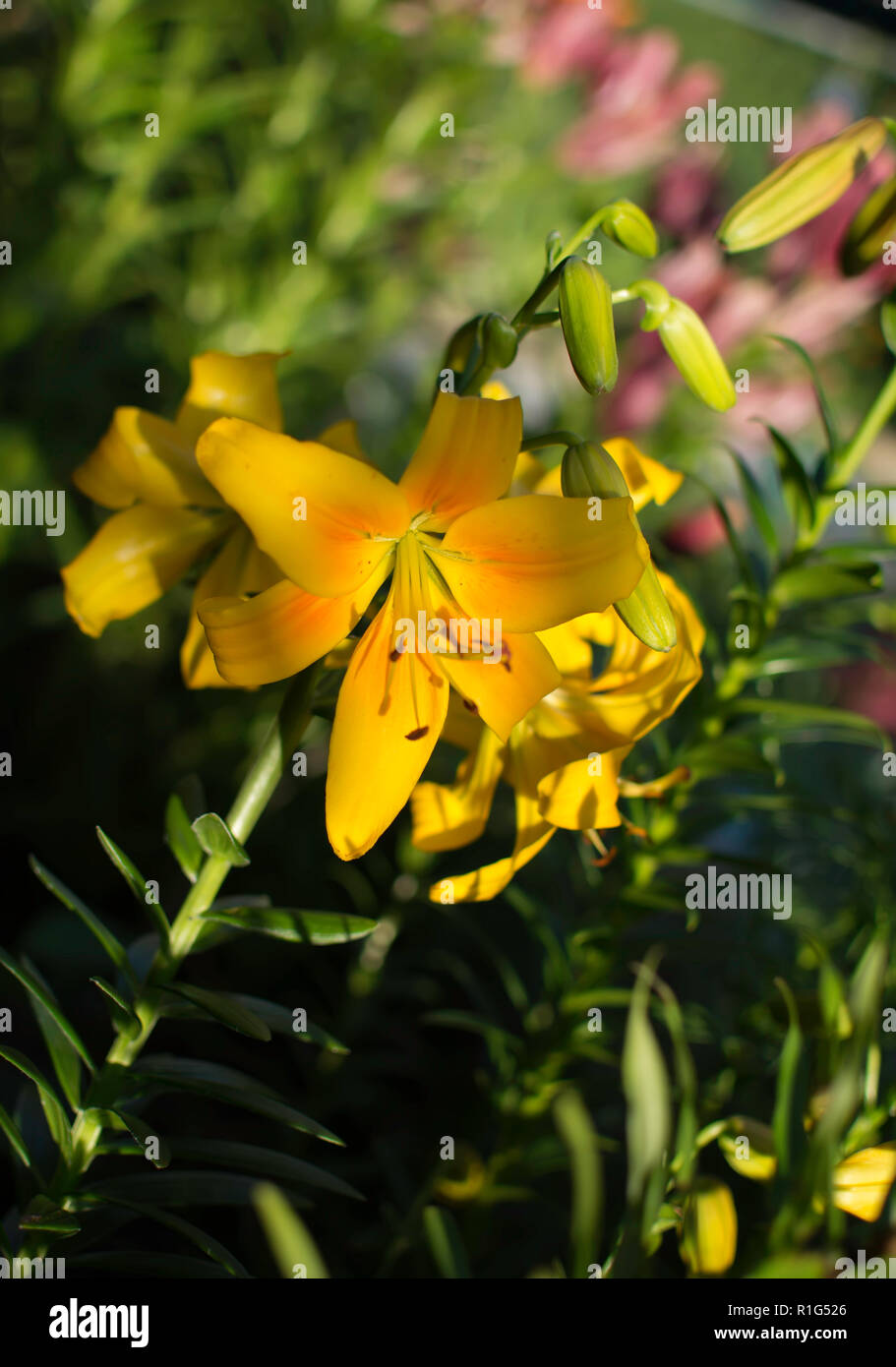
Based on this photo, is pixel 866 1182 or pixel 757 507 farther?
pixel 757 507

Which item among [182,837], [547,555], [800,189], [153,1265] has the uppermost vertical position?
[800,189]

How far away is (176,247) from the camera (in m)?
2.14

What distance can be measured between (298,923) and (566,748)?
6.9 inches

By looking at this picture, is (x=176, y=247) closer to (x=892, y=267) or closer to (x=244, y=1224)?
(x=892, y=267)

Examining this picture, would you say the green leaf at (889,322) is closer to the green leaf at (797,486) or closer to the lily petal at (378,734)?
the green leaf at (797,486)

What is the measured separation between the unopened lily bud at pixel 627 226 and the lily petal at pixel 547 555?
192 mm

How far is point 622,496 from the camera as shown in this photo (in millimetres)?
514

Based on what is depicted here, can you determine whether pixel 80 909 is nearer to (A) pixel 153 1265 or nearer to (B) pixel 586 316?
(A) pixel 153 1265

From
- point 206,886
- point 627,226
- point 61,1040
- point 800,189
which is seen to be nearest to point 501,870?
point 206,886

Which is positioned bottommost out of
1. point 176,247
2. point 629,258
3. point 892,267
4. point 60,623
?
point 60,623

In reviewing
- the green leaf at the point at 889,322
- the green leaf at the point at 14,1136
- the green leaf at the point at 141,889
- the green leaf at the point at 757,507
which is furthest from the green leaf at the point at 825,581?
the green leaf at the point at 14,1136

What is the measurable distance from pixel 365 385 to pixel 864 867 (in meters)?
1.52

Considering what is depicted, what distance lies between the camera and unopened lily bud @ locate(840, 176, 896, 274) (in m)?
0.70
